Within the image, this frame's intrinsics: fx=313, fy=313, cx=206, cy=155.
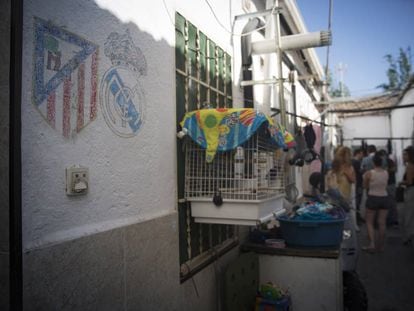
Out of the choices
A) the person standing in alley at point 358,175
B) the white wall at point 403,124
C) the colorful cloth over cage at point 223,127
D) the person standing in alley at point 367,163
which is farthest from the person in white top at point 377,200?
the white wall at point 403,124

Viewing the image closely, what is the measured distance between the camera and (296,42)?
A: 5297mm

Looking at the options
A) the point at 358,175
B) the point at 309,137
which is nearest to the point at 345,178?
the point at 309,137

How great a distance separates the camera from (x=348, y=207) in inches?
202

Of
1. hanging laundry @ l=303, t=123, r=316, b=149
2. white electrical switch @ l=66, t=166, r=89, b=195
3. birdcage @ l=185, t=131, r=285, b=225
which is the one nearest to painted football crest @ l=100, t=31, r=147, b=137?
white electrical switch @ l=66, t=166, r=89, b=195

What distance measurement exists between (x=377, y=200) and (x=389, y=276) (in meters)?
1.75

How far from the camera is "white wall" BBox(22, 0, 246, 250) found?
5.60 feet

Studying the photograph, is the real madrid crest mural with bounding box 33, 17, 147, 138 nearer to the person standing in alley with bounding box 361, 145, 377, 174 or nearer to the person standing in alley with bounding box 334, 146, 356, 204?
the person standing in alley with bounding box 334, 146, 356, 204

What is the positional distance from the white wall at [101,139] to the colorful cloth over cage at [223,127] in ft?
0.80

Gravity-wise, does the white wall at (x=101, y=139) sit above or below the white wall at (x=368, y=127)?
below

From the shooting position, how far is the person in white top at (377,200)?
22.2 ft

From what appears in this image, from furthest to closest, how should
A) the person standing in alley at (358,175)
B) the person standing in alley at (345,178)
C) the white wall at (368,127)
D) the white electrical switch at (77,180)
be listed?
the white wall at (368,127), the person standing in alley at (358,175), the person standing in alley at (345,178), the white electrical switch at (77,180)

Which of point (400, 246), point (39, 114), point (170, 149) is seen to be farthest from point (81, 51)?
point (400, 246)

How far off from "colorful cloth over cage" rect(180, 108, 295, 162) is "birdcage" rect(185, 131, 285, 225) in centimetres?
17

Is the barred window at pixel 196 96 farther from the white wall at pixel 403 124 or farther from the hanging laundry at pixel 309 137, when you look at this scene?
the white wall at pixel 403 124
